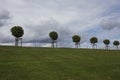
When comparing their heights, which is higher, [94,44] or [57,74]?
[94,44]

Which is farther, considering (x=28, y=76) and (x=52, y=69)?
(x=52, y=69)

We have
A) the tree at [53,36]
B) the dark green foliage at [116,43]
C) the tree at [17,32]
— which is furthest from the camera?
the dark green foliage at [116,43]

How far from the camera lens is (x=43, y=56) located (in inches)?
2913

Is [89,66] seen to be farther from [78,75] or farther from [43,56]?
[43,56]

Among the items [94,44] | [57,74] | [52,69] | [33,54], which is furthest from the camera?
[94,44]

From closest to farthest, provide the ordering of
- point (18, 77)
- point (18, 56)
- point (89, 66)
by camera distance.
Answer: point (18, 77)
point (89, 66)
point (18, 56)

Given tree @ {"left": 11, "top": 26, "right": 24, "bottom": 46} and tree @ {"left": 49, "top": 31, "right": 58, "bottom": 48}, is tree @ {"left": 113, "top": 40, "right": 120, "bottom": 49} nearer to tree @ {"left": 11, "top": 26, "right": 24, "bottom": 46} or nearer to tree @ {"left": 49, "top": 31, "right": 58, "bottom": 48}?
tree @ {"left": 49, "top": 31, "right": 58, "bottom": 48}

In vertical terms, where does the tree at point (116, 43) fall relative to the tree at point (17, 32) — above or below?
below

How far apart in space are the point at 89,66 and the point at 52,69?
9963 millimetres

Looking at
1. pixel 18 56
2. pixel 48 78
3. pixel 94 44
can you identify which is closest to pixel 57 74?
pixel 48 78

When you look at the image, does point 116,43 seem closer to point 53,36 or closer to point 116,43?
point 116,43

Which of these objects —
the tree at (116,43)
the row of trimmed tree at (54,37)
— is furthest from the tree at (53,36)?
the tree at (116,43)

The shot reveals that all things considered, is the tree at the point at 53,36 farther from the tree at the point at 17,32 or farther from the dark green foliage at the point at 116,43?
the dark green foliage at the point at 116,43

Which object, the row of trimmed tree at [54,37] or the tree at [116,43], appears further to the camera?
the tree at [116,43]
